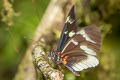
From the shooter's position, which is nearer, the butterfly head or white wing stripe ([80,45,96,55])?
the butterfly head

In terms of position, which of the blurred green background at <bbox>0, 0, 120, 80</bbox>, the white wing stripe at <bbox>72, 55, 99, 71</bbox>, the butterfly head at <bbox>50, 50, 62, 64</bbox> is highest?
the blurred green background at <bbox>0, 0, 120, 80</bbox>

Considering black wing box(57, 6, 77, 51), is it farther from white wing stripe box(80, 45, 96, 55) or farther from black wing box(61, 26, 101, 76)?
white wing stripe box(80, 45, 96, 55)

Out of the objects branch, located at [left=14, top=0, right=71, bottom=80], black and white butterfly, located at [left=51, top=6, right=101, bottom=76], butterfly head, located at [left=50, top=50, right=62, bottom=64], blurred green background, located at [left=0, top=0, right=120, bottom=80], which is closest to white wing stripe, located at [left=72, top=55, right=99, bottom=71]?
black and white butterfly, located at [left=51, top=6, right=101, bottom=76]

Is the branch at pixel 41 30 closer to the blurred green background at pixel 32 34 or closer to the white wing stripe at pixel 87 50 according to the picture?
the blurred green background at pixel 32 34

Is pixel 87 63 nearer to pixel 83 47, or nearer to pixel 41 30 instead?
pixel 83 47

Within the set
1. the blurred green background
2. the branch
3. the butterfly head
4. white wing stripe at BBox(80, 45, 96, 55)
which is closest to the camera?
the butterfly head

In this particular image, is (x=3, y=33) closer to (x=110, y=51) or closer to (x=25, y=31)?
(x=25, y=31)

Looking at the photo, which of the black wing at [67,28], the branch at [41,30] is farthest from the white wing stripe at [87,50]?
the branch at [41,30]

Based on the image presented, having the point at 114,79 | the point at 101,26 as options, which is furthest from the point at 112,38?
the point at 114,79
